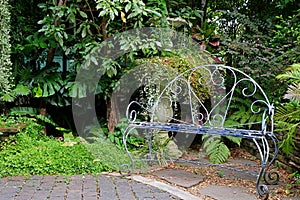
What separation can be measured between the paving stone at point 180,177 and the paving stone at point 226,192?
162 millimetres

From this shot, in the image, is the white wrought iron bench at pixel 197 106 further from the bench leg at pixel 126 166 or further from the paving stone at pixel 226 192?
the paving stone at pixel 226 192

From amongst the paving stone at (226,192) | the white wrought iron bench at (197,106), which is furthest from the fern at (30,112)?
Result: the paving stone at (226,192)

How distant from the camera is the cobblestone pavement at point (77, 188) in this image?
98.0 inches

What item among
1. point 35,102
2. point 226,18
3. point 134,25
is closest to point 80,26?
point 134,25

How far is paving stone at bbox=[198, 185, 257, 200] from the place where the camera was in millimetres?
2523

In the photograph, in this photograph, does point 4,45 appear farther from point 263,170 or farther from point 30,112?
point 263,170

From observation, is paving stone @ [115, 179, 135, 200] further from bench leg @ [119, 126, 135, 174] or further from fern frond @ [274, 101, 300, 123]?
fern frond @ [274, 101, 300, 123]

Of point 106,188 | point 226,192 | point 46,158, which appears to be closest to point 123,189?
point 106,188

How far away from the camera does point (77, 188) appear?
2660 mm

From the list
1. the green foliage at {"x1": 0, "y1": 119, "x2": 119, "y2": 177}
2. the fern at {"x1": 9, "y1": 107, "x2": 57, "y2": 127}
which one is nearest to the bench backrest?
the green foliage at {"x1": 0, "y1": 119, "x2": 119, "y2": 177}

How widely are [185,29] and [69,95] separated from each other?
5.71 feet

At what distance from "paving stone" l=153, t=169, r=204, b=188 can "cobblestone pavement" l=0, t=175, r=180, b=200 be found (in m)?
0.27

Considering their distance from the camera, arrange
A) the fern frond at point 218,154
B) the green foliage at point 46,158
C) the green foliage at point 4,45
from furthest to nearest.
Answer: the green foliage at point 4,45
the fern frond at point 218,154
the green foliage at point 46,158

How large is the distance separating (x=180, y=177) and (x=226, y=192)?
1.64 ft
